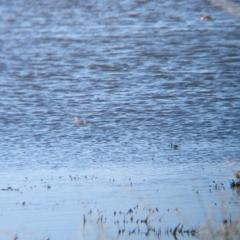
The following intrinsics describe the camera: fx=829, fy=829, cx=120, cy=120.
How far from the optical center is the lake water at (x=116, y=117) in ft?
22.4

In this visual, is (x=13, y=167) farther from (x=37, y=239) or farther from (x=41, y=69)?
(x=41, y=69)

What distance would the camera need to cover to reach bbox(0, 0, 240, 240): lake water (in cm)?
683

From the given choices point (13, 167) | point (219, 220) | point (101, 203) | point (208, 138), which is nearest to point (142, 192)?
point (101, 203)

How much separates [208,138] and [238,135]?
407mm

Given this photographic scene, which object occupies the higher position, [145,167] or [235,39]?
[145,167]

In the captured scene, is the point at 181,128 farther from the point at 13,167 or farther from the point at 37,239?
the point at 37,239

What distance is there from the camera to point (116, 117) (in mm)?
10680

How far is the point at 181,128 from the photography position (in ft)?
33.1

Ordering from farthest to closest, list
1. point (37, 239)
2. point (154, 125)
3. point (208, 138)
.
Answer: point (154, 125)
point (208, 138)
point (37, 239)

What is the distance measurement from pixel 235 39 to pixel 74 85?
10.8 feet

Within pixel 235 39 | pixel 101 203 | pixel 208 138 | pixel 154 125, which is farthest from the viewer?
pixel 235 39

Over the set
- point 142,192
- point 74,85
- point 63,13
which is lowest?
point 63,13

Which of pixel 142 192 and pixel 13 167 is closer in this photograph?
pixel 142 192

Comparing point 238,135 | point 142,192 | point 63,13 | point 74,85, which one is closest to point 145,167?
point 142,192
